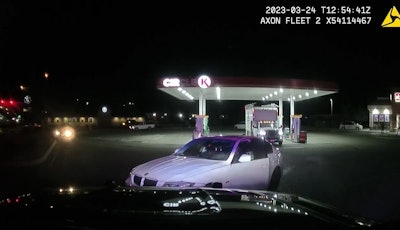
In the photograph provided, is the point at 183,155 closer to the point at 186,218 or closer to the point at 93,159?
the point at 186,218

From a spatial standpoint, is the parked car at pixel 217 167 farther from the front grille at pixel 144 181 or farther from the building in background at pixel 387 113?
the building in background at pixel 387 113

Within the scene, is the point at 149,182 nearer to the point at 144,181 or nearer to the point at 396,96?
the point at 144,181

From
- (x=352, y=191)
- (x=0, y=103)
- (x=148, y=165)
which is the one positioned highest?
(x=0, y=103)

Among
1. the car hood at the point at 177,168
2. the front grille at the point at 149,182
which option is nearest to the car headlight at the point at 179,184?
the car hood at the point at 177,168

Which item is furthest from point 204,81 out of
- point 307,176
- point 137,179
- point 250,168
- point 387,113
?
point 387,113

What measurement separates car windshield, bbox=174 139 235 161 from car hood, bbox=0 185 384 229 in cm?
694

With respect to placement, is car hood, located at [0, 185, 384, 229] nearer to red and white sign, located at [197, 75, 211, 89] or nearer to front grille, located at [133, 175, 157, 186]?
front grille, located at [133, 175, 157, 186]

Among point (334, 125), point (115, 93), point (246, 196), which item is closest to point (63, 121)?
point (115, 93)

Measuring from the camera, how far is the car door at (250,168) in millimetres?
9930

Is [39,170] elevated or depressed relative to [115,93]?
depressed

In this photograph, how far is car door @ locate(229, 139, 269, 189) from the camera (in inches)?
391

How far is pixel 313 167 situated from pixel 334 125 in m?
69.9

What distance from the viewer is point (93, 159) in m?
20.2

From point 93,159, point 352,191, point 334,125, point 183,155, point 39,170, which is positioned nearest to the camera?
point 183,155
